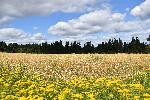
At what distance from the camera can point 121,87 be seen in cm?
1292

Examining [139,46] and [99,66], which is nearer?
[99,66]

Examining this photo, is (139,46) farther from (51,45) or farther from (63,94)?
(63,94)

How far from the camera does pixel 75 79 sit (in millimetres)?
15523

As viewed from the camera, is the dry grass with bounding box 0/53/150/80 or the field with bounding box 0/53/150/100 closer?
the field with bounding box 0/53/150/100

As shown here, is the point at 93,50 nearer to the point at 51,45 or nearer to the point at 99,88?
the point at 51,45

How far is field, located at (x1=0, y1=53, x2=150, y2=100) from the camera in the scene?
12.0m

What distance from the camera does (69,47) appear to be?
406ft

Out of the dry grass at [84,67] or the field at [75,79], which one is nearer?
the field at [75,79]

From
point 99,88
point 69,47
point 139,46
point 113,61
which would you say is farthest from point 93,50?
point 99,88

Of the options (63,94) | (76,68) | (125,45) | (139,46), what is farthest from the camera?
(125,45)

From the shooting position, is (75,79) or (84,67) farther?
(84,67)

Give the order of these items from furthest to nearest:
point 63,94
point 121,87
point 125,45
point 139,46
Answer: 1. point 125,45
2. point 139,46
3. point 121,87
4. point 63,94

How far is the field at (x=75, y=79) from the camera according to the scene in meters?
12.0

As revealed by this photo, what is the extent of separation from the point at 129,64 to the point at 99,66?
3480 millimetres
